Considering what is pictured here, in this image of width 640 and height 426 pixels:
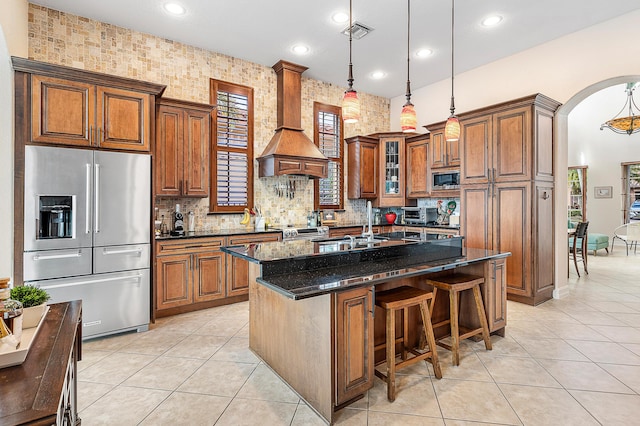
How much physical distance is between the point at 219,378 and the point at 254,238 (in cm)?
210

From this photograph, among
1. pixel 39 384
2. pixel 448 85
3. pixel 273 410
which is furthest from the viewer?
pixel 448 85

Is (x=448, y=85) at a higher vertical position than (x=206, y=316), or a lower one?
higher

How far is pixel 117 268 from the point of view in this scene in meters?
3.28

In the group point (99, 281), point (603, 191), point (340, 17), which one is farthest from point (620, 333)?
point (603, 191)

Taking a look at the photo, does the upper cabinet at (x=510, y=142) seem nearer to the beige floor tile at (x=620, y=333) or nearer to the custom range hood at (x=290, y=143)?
the beige floor tile at (x=620, y=333)

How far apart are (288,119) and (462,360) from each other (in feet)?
13.1

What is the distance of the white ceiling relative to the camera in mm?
3643

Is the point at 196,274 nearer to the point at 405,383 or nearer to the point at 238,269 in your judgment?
the point at 238,269

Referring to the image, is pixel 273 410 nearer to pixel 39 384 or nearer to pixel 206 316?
pixel 39 384

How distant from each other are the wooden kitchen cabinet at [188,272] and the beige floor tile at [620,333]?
4.24m

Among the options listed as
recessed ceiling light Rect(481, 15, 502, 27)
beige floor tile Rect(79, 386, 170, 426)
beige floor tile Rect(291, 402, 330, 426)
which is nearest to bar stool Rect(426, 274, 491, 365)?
beige floor tile Rect(291, 402, 330, 426)

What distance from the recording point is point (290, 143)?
4.94 meters

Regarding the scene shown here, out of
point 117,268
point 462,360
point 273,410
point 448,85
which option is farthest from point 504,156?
point 117,268

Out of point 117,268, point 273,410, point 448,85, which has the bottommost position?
point 273,410
